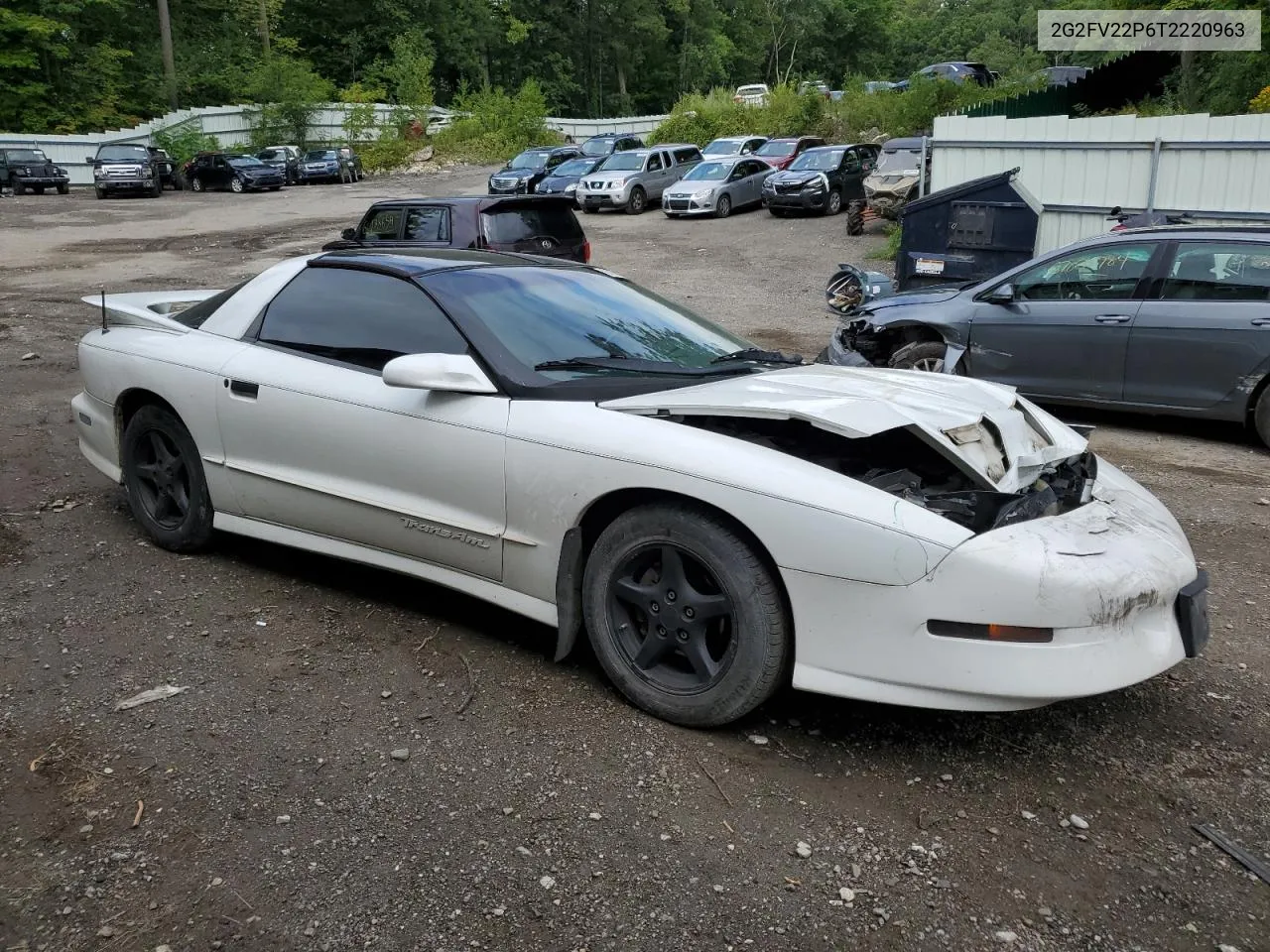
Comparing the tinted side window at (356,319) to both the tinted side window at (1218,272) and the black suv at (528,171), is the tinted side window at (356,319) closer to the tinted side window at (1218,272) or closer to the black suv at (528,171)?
the tinted side window at (1218,272)

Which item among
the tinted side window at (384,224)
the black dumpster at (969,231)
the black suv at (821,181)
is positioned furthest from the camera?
the black suv at (821,181)

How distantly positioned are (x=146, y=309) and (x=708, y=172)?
21.9 m

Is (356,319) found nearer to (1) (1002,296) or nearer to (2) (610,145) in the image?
(1) (1002,296)

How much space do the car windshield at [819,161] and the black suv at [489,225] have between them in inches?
543

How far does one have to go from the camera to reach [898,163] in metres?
21.6

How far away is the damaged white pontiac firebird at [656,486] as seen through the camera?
3.18 metres

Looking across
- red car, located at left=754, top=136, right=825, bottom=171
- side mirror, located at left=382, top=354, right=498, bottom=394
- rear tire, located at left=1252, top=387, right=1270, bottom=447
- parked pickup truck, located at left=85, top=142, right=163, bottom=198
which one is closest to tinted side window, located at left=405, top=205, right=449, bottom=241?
rear tire, located at left=1252, top=387, right=1270, bottom=447

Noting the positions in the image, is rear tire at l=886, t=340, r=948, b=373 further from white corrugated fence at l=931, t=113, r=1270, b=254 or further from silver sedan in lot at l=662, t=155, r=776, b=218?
silver sedan in lot at l=662, t=155, r=776, b=218

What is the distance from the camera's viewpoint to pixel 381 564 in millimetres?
4344

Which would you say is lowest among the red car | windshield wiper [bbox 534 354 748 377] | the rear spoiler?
windshield wiper [bbox 534 354 748 377]

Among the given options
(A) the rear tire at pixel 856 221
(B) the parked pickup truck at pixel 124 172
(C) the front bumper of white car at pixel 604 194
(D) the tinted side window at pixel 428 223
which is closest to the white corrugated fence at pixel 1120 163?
(D) the tinted side window at pixel 428 223

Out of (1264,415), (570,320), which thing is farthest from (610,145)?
(570,320)

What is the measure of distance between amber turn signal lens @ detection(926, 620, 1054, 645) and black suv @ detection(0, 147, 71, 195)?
126ft

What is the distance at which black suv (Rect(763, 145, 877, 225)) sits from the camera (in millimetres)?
24344
